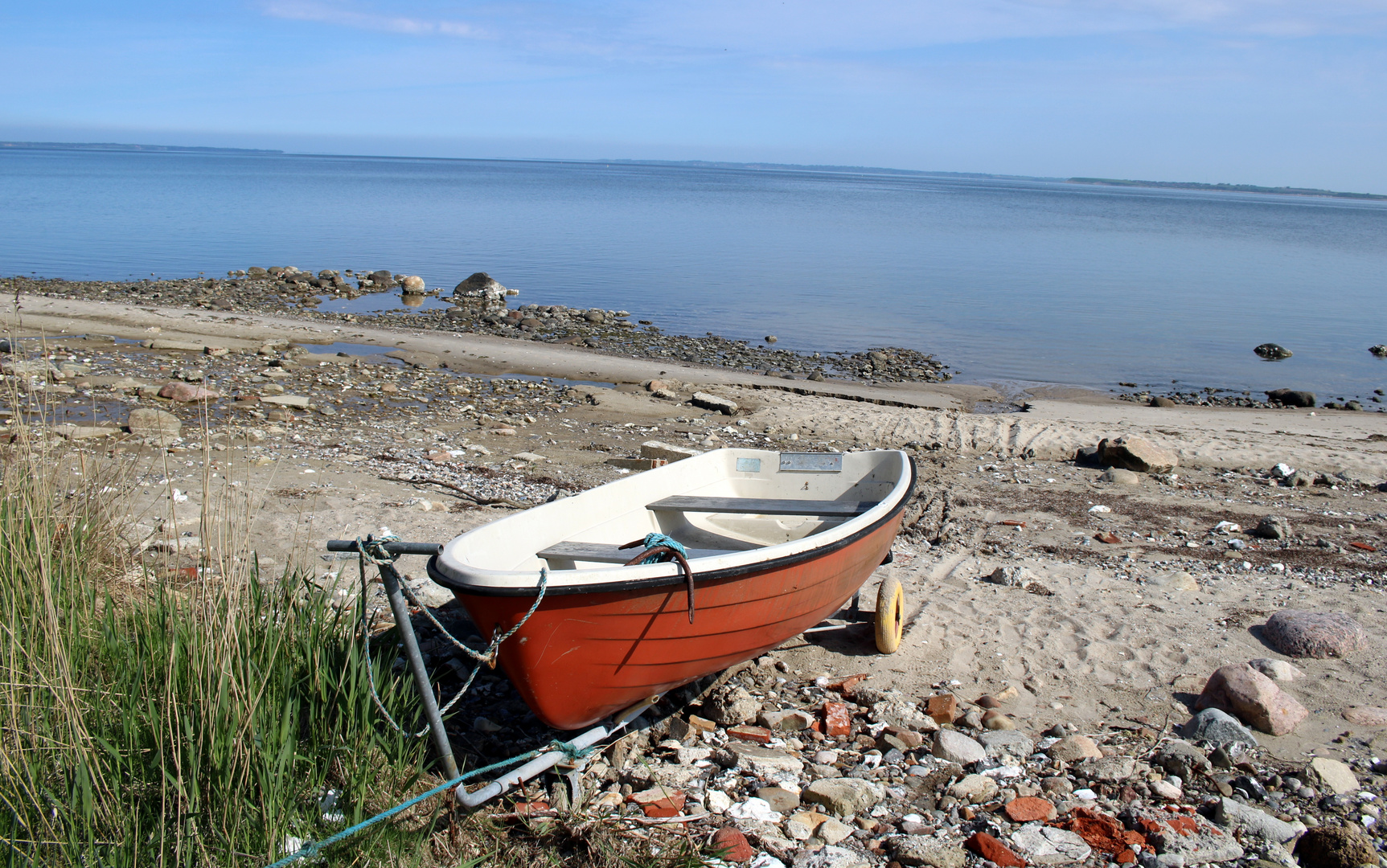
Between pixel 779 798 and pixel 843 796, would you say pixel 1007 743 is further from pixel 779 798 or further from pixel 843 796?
pixel 779 798

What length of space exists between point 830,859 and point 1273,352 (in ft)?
71.0

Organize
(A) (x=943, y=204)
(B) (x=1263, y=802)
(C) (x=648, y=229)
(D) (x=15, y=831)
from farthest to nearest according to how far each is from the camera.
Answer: (A) (x=943, y=204) < (C) (x=648, y=229) < (B) (x=1263, y=802) < (D) (x=15, y=831)

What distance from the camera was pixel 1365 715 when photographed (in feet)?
16.0

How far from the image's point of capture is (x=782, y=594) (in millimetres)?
4660

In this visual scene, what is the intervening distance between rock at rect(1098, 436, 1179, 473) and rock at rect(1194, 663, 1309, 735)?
5.65 metres

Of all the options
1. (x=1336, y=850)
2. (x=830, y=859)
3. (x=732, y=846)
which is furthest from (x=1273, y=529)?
(x=732, y=846)

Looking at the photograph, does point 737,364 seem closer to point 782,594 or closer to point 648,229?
point 782,594

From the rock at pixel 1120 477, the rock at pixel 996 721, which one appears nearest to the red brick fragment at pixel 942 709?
the rock at pixel 996 721

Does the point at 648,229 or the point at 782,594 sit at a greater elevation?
the point at 648,229

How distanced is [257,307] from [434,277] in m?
7.86

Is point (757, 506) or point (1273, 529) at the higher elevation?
point (757, 506)

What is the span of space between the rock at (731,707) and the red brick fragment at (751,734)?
62mm

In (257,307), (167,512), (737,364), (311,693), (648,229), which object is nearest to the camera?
(311,693)

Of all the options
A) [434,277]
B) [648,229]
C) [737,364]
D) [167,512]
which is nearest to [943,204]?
[648,229]
